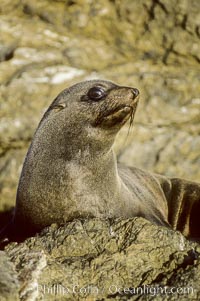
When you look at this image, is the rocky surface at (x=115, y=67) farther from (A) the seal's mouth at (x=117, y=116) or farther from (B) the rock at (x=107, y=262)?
(B) the rock at (x=107, y=262)

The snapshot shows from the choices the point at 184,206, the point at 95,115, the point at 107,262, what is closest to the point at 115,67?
the point at 184,206

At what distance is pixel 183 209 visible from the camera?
8859 mm

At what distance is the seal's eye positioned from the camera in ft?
23.9

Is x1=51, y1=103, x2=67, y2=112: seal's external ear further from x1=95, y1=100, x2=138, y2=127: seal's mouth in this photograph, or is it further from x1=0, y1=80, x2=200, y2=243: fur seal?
x1=95, y1=100, x2=138, y2=127: seal's mouth

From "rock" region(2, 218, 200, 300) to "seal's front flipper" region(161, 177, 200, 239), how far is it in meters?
2.98

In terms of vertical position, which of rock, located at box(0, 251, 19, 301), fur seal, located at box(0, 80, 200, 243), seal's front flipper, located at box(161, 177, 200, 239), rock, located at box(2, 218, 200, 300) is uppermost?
rock, located at box(0, 251, 19, 301)

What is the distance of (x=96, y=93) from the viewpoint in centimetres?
730

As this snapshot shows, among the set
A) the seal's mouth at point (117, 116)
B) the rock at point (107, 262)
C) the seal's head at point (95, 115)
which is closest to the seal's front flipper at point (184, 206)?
the seal's head at point (95, 115)

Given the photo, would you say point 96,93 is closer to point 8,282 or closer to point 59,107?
point 59,107

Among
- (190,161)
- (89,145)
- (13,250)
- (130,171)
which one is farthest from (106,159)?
(190,161)

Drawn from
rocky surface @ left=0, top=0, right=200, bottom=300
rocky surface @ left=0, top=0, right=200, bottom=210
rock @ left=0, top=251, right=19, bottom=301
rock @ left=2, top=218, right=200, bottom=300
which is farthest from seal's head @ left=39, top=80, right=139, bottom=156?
rocky surface @ left=0, top=0, right=200, bottom=210

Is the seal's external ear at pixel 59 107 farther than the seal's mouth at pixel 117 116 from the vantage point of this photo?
Yes

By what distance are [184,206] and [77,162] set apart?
7.39 ft

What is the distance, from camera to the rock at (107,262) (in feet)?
15.9
